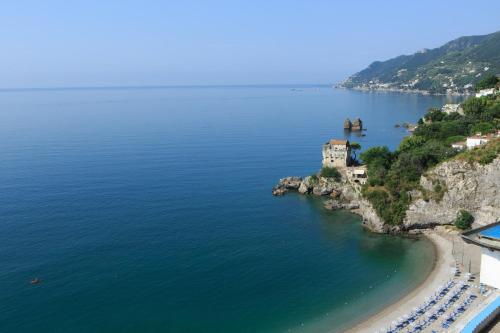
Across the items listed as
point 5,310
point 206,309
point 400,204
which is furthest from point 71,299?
point 400,204

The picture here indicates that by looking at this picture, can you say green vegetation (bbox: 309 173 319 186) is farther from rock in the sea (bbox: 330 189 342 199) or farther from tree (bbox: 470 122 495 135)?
tree (bbox: 470 122 495 135)

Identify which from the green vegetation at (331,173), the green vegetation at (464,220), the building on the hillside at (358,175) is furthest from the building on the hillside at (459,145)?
the green vegetation at (331,173)

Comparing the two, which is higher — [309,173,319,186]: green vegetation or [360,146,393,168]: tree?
[360,146,393,168]: tree

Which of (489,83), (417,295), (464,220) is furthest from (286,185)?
(489,83)

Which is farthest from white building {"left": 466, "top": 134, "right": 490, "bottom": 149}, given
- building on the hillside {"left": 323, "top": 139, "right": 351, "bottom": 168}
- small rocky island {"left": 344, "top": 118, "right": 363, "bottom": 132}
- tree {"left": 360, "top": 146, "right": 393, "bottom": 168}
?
small rocky island {"left": 344, "top": 118, "right": 363, "bottom": 132}

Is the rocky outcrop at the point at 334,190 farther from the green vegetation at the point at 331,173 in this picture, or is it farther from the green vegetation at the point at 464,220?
the green vegetation at the point at 464,220


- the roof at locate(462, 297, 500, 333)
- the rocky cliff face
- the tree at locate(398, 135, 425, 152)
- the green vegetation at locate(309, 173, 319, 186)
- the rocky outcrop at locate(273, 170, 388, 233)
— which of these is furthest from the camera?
the tree at locate(398, 135, 425, 152)
